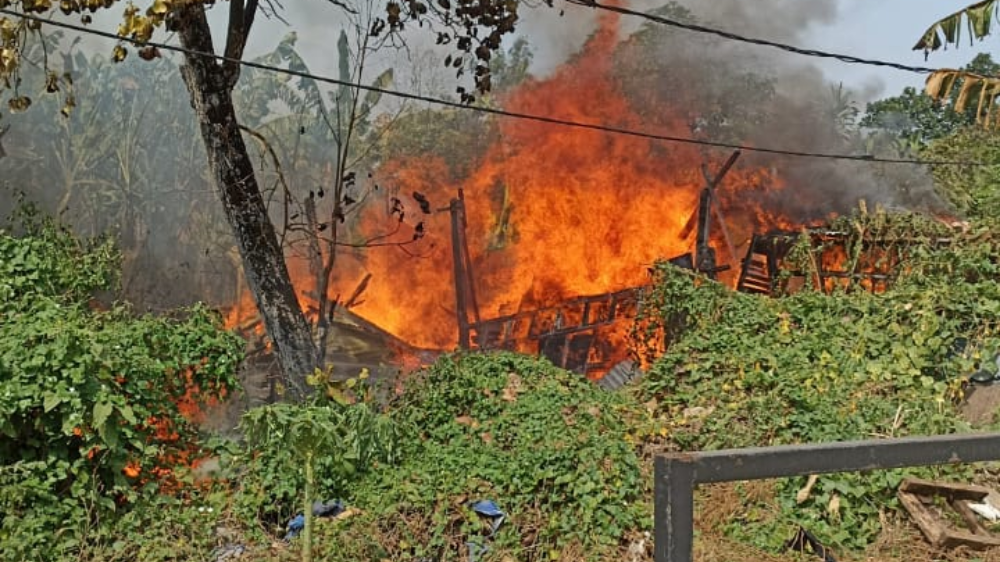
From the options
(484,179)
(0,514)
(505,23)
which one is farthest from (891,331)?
(484,179)

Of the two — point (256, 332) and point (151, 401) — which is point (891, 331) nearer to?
point (151, 401)

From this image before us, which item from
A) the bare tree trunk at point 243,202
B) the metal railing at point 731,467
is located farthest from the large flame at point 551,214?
the metal railing at point 731,467

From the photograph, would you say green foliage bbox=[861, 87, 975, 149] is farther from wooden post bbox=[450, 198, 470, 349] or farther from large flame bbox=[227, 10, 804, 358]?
wooden post bbox=[450, 198, 470, 349]

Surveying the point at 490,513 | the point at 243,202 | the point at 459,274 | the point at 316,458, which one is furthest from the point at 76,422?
the point at 459,274

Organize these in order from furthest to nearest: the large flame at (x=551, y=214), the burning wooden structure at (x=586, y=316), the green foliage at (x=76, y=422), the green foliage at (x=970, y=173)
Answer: the large flame at (x=551, y=214) < the green foliage at (x=970, y=173) < the burning wooden structure at (x=586, y=316) < the green foliage at (x=76, y=422)

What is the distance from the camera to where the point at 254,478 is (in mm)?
6816

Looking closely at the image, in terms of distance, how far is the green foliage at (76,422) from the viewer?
5.65 meters

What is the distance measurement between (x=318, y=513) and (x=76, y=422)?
1.94 meters

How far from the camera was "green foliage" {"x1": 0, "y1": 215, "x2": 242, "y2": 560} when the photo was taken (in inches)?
222

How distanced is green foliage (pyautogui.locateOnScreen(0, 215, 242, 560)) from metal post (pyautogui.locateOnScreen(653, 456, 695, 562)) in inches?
186

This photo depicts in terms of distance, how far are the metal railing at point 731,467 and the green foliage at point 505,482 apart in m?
3.89

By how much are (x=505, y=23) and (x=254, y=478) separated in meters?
6.86

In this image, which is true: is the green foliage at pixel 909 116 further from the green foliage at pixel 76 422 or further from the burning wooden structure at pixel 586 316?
the green foliage at pixel 76 422

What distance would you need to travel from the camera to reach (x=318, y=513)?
6578mm
